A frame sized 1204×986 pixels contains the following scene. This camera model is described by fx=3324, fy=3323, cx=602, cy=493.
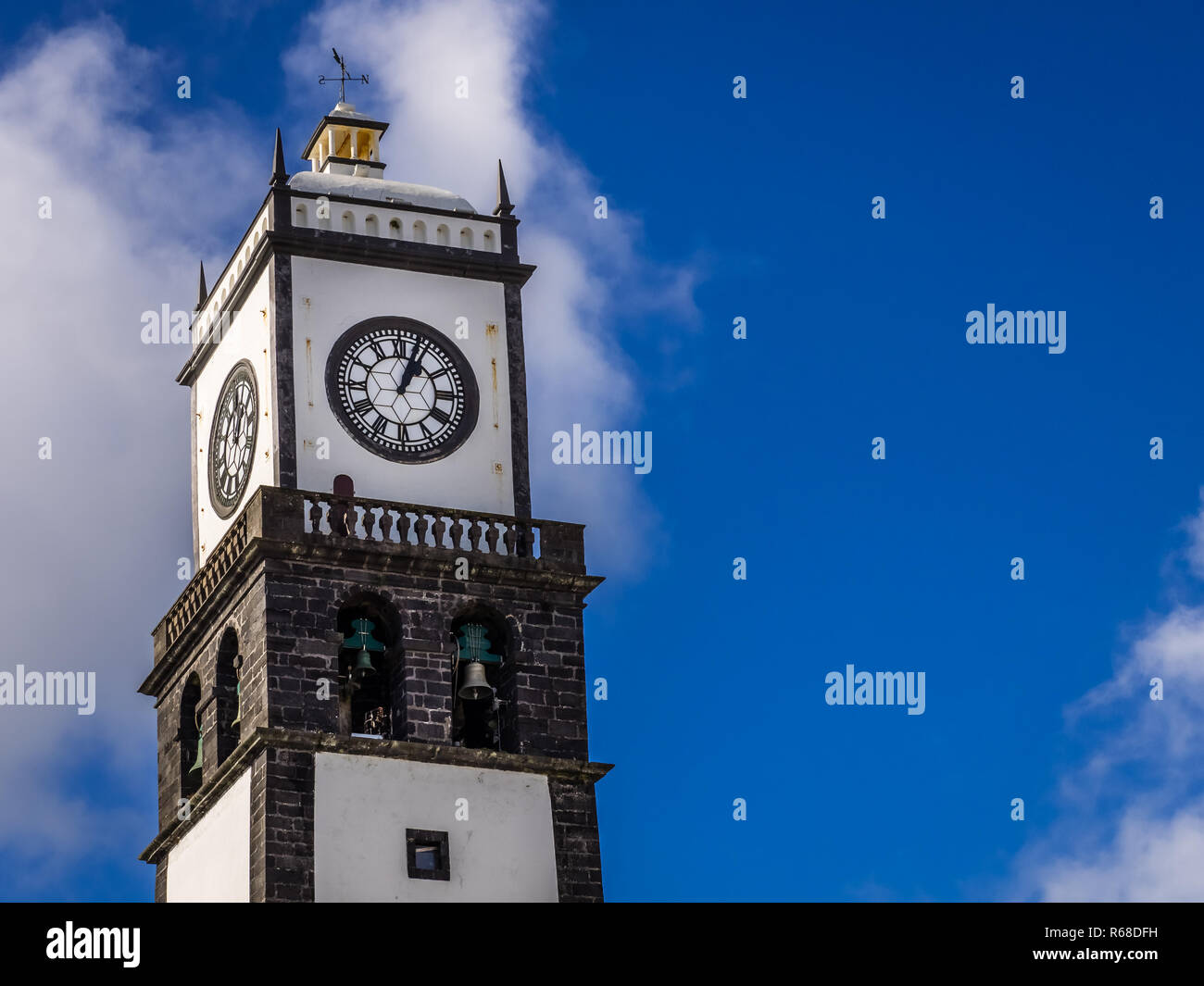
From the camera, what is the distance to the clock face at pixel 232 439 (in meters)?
65.4

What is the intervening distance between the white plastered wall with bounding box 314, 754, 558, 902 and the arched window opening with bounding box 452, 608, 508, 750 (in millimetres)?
1692

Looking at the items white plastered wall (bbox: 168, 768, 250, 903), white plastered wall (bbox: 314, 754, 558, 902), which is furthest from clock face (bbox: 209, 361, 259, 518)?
white plastered wall (bbox: 314, 754, 558, 902)

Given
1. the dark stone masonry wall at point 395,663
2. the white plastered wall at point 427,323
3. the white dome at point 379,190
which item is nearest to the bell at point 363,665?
the dark stone masonry wall at point 395,663

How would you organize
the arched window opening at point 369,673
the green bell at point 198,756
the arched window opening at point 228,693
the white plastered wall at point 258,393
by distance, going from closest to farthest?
the arched window opening at point 369,673 → the arched window opening at point 228,693 → the white plastered wall at point 258,393 → the green bell at point 198,756

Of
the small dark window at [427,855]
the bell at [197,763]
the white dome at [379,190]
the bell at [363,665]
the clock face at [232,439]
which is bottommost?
the small dark window at [427,855]

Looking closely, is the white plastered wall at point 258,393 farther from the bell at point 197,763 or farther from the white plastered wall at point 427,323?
the bell at point 197,763

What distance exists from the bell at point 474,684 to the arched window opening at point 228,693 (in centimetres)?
426

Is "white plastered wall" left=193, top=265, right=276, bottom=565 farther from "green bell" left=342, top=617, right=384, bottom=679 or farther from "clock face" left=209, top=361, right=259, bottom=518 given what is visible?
"green bell" left=342, top=617, right=384, bottom=679

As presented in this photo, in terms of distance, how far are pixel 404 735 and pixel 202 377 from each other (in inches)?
438

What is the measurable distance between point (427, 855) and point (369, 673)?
4.00 metres

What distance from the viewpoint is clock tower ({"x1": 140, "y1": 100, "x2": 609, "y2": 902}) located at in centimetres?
6084

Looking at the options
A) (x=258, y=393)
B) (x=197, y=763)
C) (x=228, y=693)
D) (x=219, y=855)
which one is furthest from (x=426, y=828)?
(x=258, y=393)
